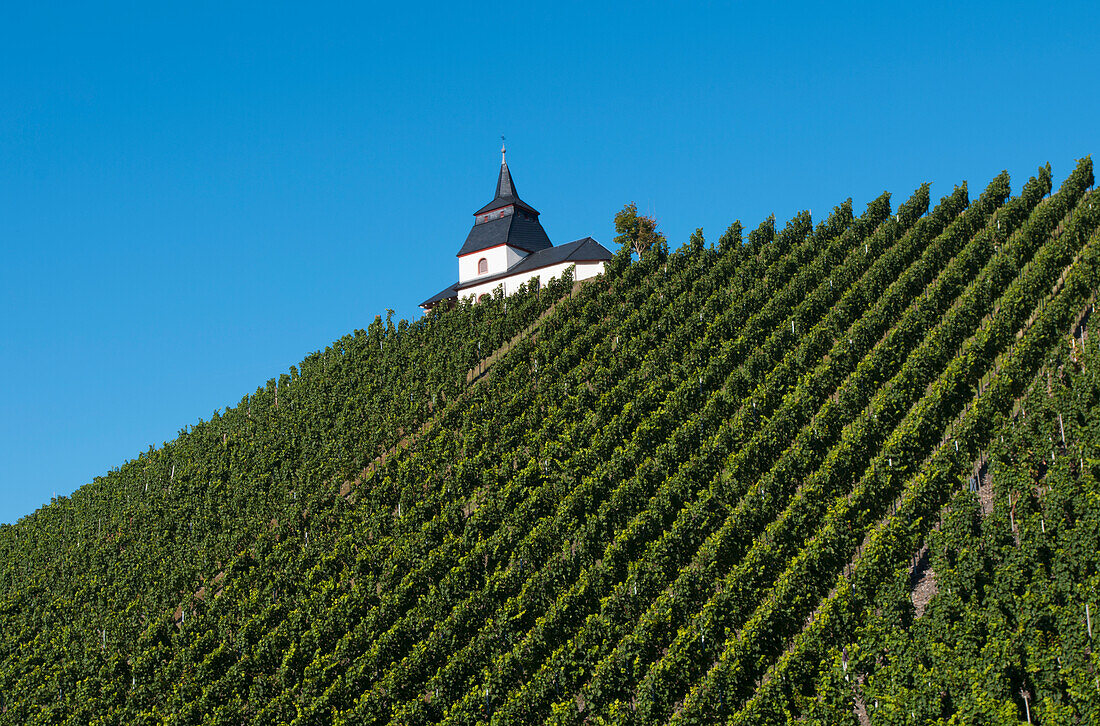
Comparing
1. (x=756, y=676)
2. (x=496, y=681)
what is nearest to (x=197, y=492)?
(x=496, y=681)

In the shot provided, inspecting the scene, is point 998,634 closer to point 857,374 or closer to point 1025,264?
point 857,374

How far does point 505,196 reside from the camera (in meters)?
61.1

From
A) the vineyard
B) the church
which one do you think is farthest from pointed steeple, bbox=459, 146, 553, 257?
the vineyard

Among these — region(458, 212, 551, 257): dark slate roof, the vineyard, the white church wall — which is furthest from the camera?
region(458, 212, 551, 257): dark slate roof

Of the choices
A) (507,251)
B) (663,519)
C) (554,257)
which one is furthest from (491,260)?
(663,519)

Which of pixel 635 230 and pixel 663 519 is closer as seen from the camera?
pixel 663 519

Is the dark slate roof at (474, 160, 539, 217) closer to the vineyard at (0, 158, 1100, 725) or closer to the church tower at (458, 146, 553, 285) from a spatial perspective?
the church tower at (458, 146, 553, 285)

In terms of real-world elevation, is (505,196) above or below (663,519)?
above

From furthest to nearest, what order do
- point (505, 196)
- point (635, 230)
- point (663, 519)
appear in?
point (505, 196) → point (635, 230) → point (663, 519)

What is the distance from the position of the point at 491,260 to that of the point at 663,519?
1522 inches

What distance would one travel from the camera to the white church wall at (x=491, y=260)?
56253mm

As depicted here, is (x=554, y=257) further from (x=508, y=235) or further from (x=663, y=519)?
(x=663, y=519)

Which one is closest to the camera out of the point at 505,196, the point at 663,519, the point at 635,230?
the point at 663,519

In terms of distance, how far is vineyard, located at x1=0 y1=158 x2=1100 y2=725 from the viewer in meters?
15.6
